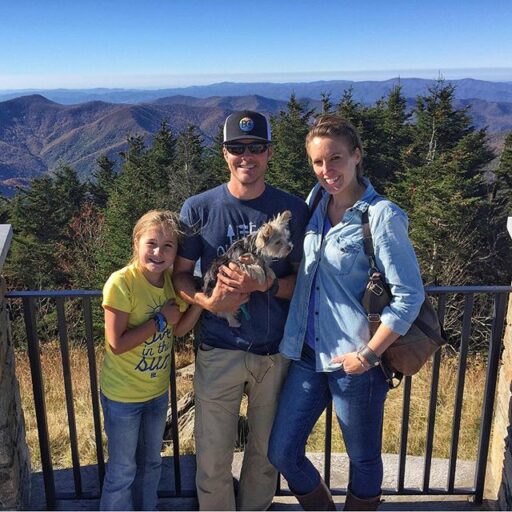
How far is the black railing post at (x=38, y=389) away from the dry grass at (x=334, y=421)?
663mm

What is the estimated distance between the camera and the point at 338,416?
2.61 meters

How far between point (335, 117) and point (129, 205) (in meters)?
29.2

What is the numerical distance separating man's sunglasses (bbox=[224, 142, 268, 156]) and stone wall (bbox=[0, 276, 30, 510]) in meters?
1.51

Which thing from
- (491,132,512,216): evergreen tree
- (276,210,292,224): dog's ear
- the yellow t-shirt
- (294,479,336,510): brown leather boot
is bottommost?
(491,132,512,216): evergreen tree

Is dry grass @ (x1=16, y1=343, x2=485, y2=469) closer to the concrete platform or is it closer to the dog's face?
the concrete platform

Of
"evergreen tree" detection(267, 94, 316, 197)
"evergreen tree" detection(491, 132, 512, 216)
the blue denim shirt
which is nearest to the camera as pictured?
the blue denim shirt

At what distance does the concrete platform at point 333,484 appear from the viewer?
3365 millimetres

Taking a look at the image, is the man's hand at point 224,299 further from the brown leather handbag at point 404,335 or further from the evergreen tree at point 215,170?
the evergreen tree at point 215,170

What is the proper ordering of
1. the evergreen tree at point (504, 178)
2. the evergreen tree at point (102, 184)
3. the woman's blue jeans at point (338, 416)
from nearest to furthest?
the woman's blue jeans at point (338, 416), the evergreen tree at point (504, 178), the evergreen tree at point (102, 184)

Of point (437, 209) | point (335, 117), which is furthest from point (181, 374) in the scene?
point (437, 209)

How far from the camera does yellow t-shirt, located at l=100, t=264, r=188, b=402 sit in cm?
269

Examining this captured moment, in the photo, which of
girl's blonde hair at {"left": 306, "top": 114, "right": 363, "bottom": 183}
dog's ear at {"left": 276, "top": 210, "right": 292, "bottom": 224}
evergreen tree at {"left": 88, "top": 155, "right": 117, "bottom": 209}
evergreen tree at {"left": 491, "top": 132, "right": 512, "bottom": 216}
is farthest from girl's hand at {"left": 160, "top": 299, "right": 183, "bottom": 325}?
evergreen tree at {"left": 88, "top": 155, "right": 117, "bottom": 209}

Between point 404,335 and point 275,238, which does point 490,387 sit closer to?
point 404,335

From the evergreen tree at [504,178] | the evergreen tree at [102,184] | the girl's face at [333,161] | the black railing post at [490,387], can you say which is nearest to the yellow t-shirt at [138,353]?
the girl's face at [333,161]
